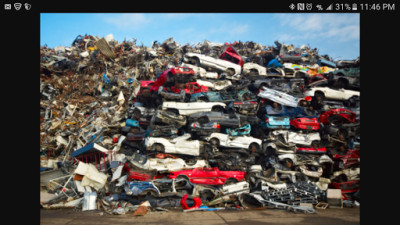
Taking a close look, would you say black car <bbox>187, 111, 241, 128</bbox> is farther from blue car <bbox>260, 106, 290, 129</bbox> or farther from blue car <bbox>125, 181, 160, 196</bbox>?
blue car <bbox>125, 181, 160, 196</bbox>

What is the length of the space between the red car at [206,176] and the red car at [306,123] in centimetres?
367

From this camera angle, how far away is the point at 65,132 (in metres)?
12.1

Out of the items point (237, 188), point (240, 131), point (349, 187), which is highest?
point (240, 131)

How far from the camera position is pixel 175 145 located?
9133 mm

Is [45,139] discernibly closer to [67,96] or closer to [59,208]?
[67,96]

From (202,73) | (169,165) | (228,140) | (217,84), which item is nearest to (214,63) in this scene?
(202,73)

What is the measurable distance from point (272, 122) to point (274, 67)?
509cm

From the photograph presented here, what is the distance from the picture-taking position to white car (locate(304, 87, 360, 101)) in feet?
37.0

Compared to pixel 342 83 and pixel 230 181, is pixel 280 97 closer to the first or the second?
pixel 342 83

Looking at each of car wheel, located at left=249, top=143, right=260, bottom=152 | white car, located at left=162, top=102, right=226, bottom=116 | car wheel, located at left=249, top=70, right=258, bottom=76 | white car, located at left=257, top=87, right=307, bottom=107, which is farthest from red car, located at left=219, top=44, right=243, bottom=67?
car wheel, located at left=249, top=143, right=260, bottom=152

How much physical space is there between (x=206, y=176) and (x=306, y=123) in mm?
5085

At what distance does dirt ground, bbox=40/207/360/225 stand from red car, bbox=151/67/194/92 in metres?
6.46

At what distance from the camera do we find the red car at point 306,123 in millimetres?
9844

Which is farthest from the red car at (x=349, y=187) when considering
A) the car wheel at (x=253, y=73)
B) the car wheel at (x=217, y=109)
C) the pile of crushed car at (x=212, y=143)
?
the car wheel at (x=253, y=73)
